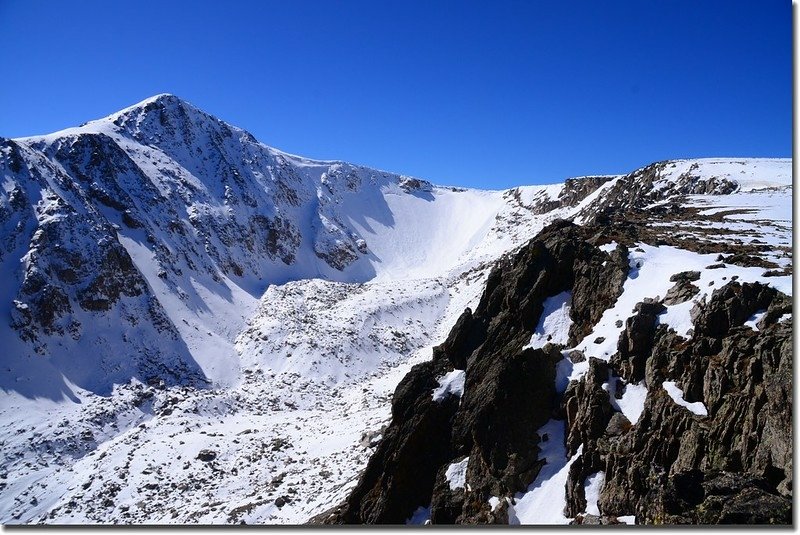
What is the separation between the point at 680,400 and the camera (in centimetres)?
1352

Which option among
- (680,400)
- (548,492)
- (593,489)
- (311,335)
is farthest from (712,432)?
(311,335)

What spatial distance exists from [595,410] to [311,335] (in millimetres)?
38250

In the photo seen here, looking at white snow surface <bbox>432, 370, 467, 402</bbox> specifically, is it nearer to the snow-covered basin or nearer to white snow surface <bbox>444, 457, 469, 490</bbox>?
white snow surface <bbox>444, 457, 469, 490</bbox>

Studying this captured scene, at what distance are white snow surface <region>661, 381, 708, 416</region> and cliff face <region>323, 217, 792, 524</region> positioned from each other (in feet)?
0.14

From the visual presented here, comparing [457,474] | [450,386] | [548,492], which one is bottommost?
[457,474]

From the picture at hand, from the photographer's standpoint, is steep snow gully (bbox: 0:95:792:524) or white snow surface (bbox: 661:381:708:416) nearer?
white snow surface (bbox: 661:381:708:416)

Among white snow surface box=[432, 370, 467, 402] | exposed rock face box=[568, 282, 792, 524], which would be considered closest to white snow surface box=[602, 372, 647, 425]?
exposed rock face box=[568, 282, 792, 524]

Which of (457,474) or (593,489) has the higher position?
(593,489)

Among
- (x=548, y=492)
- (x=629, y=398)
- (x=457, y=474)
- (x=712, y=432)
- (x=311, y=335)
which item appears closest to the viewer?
(x=712, y=432)

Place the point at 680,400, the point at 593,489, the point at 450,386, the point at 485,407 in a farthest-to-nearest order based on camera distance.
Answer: the point at 450,386 → the point at 485,407 → the point at 593,489 → the point at 680,400

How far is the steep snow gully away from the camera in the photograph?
1577cm

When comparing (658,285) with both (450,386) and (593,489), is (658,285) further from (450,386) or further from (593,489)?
(450,386)

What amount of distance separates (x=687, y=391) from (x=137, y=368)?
136ft

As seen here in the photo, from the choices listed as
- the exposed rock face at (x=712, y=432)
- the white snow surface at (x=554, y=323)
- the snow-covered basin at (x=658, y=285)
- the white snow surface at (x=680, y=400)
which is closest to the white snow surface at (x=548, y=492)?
the exposed rock face at (x=712, y=432)
